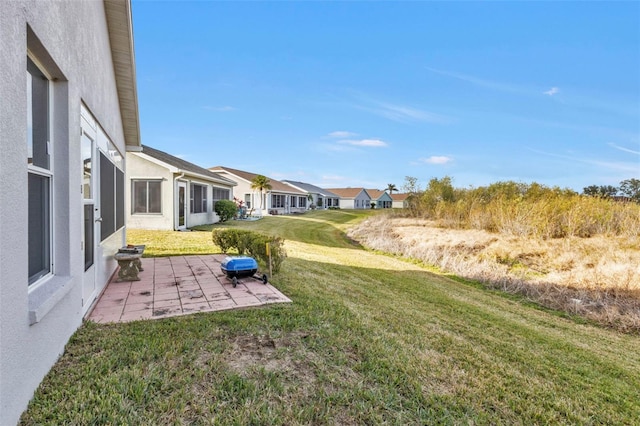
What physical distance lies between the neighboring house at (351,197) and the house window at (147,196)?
148ft

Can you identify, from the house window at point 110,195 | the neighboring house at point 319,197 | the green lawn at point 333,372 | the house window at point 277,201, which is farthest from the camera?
the neighboring house at point 319,197

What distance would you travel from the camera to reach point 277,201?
106 ft

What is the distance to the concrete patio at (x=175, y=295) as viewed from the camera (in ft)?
13.7

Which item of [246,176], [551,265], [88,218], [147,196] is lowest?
[551,265]

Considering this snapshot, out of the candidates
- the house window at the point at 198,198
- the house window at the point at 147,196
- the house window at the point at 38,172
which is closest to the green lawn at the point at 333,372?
the house window at the point at 38,172

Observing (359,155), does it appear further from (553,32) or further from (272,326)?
(272,326)

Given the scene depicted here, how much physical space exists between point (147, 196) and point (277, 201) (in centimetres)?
1868

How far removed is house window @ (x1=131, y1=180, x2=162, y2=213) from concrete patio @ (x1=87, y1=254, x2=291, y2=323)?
813 cm

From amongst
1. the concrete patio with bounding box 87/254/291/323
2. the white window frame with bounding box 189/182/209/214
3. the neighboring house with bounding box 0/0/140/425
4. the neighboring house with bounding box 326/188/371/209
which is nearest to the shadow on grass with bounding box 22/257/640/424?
the concrete patio with bounding box 87/254/291/323

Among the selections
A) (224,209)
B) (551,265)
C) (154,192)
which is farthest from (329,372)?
(224,209)

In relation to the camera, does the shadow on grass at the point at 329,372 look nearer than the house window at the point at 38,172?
Yes

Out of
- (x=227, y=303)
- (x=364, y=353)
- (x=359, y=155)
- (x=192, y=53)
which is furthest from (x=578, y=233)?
(x=359, y=155)

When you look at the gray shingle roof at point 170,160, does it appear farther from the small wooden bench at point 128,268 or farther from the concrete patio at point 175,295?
the small wooden bench at point 128,268

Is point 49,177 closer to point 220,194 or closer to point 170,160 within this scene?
point 170,160
